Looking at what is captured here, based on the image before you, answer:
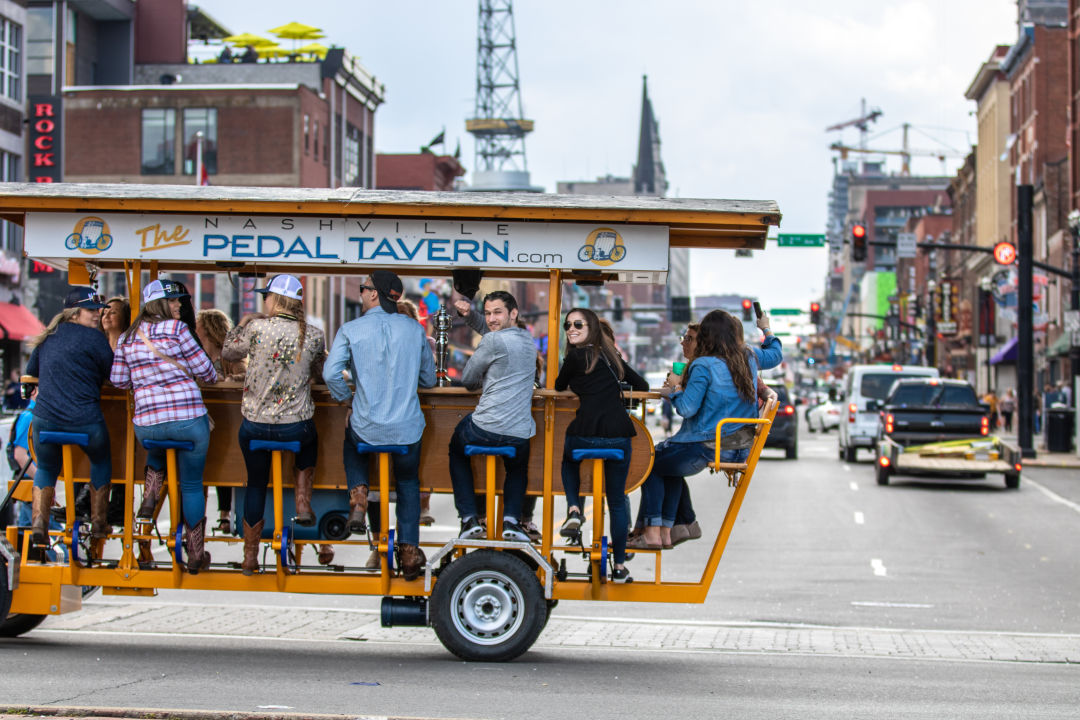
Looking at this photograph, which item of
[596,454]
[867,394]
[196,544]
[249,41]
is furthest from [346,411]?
[249,41]

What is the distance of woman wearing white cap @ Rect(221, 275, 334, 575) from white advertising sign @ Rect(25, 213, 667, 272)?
34cm

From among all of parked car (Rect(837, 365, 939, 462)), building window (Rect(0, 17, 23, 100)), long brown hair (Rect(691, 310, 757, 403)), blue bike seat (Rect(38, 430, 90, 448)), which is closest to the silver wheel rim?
long brown hair (Rect(691, 310, 757, 403))

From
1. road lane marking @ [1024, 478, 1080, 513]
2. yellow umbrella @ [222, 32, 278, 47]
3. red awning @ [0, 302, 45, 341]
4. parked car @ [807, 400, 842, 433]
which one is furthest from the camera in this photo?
yellow umbrella @ [222, 32, 278, 47]

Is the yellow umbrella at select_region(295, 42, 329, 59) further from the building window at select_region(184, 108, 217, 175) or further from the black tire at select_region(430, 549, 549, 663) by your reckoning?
the black tire at select_region(430, 549, 549, 663)

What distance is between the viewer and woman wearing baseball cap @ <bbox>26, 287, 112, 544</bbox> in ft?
28.5

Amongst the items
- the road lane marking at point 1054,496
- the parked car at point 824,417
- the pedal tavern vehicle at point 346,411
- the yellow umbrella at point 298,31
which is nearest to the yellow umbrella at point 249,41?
the yellow umbrella at point 298,31

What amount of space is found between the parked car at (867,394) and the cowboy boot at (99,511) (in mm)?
25812

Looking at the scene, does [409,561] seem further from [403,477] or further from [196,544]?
[196,544]

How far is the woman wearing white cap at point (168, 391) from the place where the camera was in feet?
28.2

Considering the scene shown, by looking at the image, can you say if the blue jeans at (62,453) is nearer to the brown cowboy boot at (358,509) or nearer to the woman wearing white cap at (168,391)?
the woman wearing white cap at (168,391)

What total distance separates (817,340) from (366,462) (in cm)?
16976

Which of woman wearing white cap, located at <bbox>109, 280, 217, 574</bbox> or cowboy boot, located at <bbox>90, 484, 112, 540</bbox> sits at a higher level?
woman wearing white cap, located at <bbox>109, 280, 217, 574</bbox>

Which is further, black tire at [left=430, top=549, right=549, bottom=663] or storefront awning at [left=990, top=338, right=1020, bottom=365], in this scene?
storefront awning at [left=990, top=338, right=1020, bottom=365]

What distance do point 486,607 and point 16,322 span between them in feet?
110
